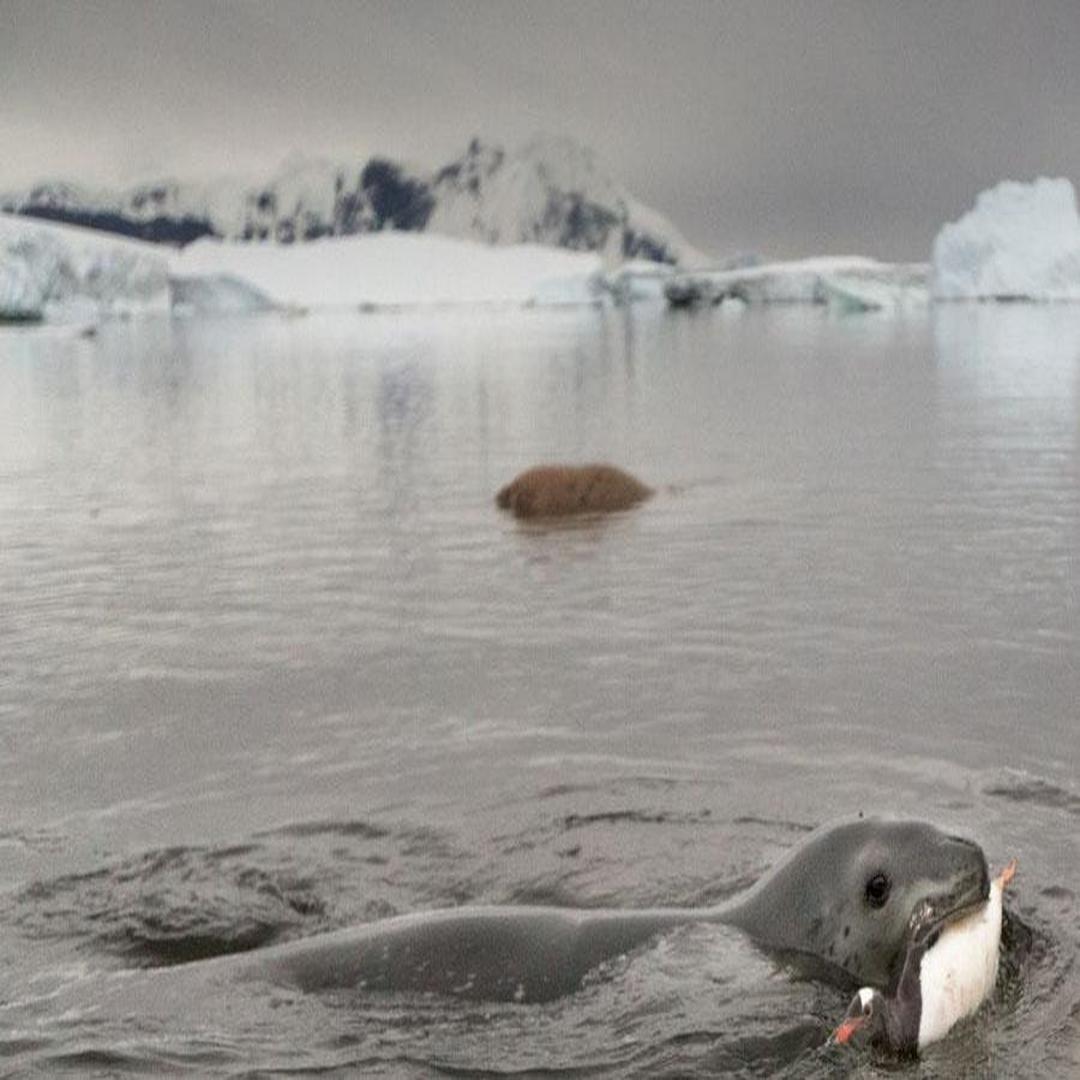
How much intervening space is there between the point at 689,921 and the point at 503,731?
362cm

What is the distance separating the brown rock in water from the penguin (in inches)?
459

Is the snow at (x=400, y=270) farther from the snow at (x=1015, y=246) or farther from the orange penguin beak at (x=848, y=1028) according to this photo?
the orange penguin beak at (x=848, y=1028)

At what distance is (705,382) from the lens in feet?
125

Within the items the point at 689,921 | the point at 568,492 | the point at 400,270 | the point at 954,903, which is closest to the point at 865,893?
the point at 954,903

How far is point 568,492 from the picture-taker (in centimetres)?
1695

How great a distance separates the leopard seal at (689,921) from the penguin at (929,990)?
6 cm

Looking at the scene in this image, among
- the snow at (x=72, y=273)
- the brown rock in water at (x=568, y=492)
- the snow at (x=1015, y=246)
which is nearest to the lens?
the brown rock in water at (x=568, y=492)

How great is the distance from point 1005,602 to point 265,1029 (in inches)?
302

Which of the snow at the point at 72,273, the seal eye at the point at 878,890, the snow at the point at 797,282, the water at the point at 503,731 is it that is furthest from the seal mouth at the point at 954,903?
the snow at the point at 797,282

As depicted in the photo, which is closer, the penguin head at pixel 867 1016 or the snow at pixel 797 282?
the penguin head at pixel 867 1016

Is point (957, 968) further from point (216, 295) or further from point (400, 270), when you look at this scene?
point (400, 270)

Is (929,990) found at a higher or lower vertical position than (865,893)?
lower

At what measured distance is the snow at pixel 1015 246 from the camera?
3223 inches

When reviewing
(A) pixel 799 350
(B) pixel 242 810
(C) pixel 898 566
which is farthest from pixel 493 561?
(A) pixel 799 350
